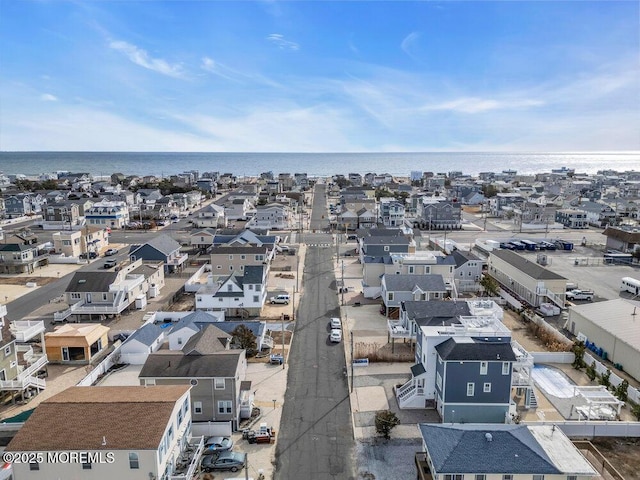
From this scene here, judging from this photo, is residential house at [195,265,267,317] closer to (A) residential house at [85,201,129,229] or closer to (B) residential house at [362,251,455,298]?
(B) residential house at [362,251,455,298]

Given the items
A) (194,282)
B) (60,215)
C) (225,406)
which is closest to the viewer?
(225,406)

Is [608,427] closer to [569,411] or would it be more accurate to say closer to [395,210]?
[569,411]

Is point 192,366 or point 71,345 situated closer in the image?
point 192,366

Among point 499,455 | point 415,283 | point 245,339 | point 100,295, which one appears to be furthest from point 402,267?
point 100,295

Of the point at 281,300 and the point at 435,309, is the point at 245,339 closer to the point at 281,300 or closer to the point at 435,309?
the point at 281,300

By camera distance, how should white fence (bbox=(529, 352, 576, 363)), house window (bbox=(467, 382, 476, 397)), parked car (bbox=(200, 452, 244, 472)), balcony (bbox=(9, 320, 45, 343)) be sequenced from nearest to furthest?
parked car (bbox=(200, 452, 244, 472)), house window (bbox=(467, 382, 476, 397)), balcony (bbox=(9, 320, 45, 343)), white fence (bbox=(529, 352, 576, 363))

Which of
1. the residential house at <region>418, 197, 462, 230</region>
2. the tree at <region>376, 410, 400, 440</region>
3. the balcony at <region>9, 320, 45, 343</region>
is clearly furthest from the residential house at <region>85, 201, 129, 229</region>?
the tree at <region>376, 410, 400, 440</region>
